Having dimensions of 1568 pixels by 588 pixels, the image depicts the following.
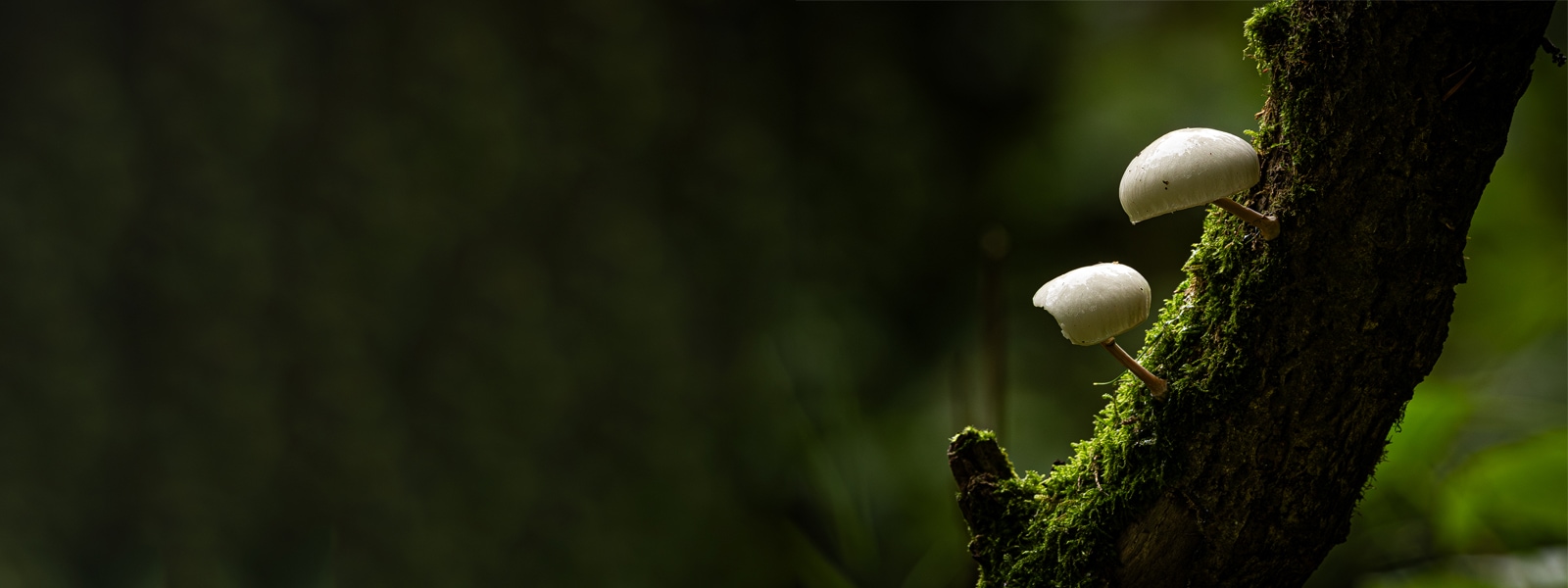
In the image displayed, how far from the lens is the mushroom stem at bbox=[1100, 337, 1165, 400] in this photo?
94 centimetres

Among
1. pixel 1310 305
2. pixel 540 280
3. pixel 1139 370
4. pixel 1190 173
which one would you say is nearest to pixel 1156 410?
pixel 1139 370

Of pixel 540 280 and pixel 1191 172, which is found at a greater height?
pixel 540 280

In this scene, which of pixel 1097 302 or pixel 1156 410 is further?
pixel 1156 410

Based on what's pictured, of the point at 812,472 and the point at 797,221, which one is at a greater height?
the point at 797,221

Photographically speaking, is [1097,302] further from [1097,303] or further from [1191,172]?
[1191,172]

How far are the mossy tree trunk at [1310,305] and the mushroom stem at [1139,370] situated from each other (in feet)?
0.05

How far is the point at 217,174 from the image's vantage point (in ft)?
10.1

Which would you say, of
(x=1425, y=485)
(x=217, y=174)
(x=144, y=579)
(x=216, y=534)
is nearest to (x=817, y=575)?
(x=1425, y=485)

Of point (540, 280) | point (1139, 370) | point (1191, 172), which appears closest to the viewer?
point (1191, 172)

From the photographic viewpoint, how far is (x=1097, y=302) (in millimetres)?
889

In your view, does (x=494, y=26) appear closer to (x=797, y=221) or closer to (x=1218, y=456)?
(x=797, y=221)

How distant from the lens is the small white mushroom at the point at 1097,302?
0.89m

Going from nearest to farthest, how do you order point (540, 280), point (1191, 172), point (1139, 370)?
point (1191, 172)
point (1139, 370)
point (540, 280)

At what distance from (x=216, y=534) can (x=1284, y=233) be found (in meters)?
3.35
